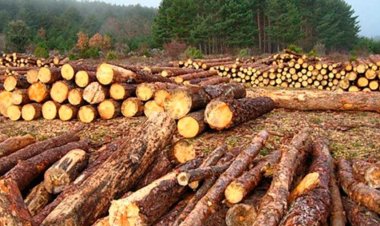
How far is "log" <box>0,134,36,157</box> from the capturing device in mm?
6043

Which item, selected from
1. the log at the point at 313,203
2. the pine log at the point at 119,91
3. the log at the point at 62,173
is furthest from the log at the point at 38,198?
the pine log at the point at 119,91

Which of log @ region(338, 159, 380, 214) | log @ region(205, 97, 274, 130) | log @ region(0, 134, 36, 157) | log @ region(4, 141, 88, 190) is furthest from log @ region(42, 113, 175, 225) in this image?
log @ region(338, 159, 380, 214)

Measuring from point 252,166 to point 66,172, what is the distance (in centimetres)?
239

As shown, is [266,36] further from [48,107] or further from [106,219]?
[106,219]

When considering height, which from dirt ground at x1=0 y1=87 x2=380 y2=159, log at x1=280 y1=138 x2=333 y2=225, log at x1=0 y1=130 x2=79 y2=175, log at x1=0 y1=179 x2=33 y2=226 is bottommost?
dirt ground at x1=0 y1=87 x2=380 y2=159

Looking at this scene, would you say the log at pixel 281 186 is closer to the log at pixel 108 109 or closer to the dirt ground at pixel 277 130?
the dirt ground at pixel 277 130

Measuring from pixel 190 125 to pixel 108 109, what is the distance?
221cm

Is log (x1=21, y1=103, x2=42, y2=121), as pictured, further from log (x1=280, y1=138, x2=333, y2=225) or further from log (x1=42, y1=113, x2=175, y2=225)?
log (x1=280, y1=138, x2=333, y2=225)

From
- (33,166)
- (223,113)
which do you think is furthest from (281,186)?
(33,166)

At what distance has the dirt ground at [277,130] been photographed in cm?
659

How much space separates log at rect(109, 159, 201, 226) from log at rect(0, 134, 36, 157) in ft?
9.92

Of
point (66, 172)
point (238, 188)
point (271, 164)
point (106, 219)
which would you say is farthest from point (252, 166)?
point (66, 172)

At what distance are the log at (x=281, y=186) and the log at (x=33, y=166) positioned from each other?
3116 mm

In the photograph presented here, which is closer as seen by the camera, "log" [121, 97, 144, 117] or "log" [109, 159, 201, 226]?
"log" [109, 159, 201, 226]
